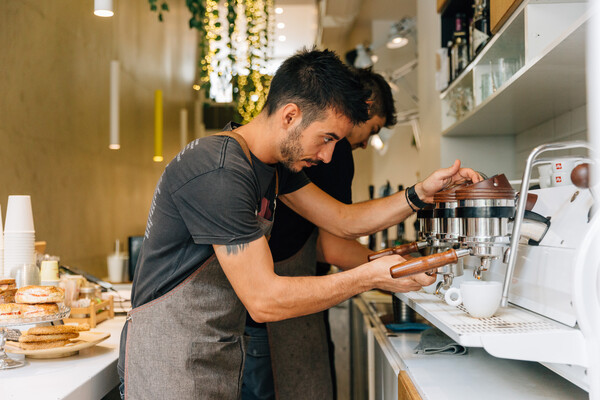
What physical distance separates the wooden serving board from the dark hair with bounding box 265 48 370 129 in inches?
31.0

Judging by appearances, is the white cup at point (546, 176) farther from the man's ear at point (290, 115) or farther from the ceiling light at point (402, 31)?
the ceiling light at point (402, 31)

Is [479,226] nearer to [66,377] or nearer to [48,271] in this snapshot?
[66,377]

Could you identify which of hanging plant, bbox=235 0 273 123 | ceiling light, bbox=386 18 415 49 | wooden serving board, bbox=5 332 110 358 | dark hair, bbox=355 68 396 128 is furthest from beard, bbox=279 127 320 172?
ceiling light, bbox=386 18 415 49

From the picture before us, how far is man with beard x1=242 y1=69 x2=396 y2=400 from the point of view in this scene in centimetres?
193

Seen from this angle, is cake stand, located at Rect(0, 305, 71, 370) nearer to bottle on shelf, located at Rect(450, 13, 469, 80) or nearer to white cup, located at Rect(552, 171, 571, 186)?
white cup, located at Rect(552, 171, 571, 186)

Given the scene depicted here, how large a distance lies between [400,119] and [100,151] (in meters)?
2.97

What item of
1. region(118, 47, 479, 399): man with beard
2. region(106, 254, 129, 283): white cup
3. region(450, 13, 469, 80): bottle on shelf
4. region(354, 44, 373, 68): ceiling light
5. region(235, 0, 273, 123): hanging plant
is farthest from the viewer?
region(354, 44, 373, 68): ceiling light

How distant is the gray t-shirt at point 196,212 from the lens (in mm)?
1207

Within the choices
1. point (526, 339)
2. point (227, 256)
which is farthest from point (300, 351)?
point (526, 339)

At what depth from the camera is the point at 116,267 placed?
339 centimetres

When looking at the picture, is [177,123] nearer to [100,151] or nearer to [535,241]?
[100,151]

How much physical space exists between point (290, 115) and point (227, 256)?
38 centimetres

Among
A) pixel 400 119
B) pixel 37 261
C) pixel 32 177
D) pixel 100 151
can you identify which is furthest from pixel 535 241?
pixel 400 119

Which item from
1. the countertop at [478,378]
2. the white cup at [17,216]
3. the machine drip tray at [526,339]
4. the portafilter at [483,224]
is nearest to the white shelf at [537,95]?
the portafilter at [483,224]
